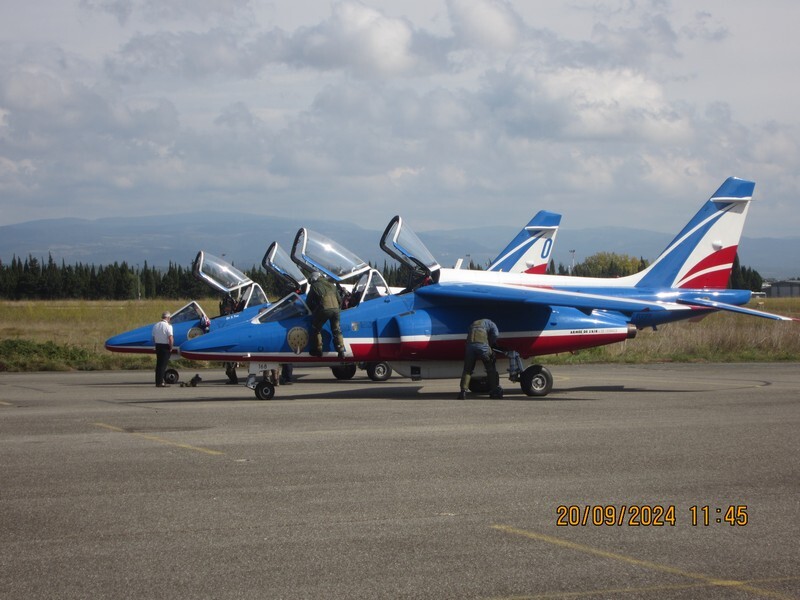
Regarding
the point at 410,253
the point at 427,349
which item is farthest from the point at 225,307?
the point at 427,349

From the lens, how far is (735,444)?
1099 cm

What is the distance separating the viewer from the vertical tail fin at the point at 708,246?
70.0 feet

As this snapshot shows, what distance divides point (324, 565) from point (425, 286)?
40.8 feet

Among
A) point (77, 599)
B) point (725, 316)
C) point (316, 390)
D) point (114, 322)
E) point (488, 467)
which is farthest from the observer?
point (114, 322)

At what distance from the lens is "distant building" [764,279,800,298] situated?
157 m

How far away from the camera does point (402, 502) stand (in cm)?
796

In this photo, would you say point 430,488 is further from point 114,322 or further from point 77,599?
point 114,322

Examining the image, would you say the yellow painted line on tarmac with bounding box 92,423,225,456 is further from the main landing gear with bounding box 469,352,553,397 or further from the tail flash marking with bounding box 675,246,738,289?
the tail flash marking with bounding box 675,246,738,289

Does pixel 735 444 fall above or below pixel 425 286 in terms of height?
below

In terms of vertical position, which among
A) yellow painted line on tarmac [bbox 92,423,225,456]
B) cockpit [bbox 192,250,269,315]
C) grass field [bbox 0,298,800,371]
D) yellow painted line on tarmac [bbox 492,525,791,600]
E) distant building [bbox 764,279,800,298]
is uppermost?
distant building [bbox 764,279,800,298]

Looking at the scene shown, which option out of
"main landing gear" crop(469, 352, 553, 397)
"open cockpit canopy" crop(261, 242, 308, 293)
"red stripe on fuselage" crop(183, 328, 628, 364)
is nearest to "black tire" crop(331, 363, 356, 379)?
"open cockpit canopy" crop(261, 242, 308, 293)

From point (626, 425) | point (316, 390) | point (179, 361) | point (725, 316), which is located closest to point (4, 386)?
point (316, 390)

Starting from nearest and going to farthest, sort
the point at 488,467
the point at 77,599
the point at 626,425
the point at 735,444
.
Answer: the point at 77,599, the point at 488,467, the point at 735,444, the point at 626,425
